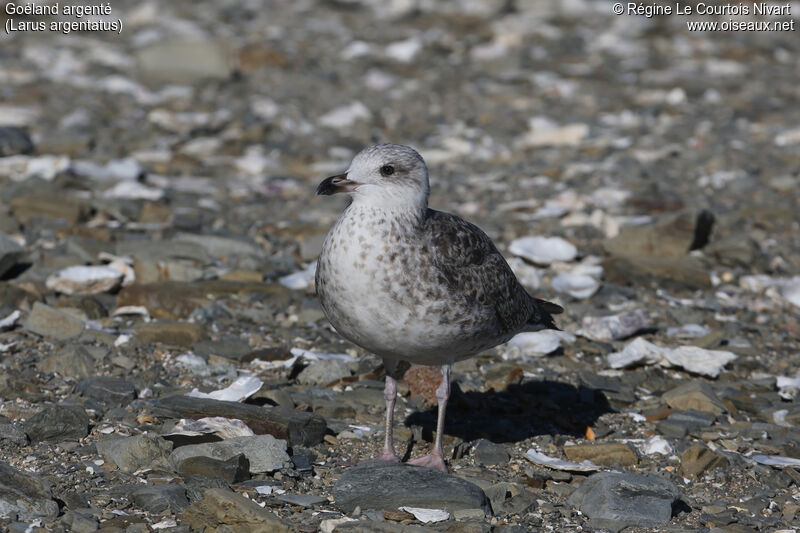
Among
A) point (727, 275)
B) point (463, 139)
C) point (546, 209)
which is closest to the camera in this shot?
point (727, 275)

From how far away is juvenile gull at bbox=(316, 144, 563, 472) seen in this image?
5164 millimetres

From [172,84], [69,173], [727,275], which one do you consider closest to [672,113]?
[727,275]

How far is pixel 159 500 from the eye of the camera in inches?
186

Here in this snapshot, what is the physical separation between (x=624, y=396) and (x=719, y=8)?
1340 centimetres

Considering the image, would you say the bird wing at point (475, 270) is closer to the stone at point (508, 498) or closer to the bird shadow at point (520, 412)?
the bird shadow at point (520, 412)

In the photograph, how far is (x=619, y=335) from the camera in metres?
7.86

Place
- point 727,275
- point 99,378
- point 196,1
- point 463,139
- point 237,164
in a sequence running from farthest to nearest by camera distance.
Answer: point 196,1, point 463,139, point 237,164, point 727,275, point 99,378

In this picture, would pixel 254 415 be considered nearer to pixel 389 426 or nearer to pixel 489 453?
pixel 389 426

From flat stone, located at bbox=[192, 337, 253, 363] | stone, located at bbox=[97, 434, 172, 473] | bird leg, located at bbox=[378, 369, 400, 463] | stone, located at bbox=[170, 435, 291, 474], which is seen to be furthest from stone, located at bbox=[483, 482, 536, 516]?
flat stone, located at bbox=[192, 337, 253, 363]

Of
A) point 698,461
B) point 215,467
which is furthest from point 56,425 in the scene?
point 698,461

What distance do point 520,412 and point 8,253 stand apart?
156 inches

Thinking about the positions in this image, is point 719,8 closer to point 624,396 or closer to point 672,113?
point 672,113

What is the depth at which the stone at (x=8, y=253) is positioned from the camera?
25.5ft

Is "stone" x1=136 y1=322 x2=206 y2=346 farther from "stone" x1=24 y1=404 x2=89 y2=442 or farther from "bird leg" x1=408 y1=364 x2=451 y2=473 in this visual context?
"bird leg" x1=408 y1=364 x2=451 y2=473
